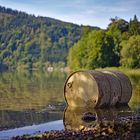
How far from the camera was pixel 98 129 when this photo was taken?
1514 centimetres

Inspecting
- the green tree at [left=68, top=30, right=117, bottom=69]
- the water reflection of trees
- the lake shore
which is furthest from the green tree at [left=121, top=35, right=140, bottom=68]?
the lake shore

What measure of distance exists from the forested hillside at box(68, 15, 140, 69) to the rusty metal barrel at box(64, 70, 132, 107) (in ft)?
253

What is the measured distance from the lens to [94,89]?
82.4 feet

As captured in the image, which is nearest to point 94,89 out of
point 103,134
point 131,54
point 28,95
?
point 103,134

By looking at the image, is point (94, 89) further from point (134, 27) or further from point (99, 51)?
point (134, 27)

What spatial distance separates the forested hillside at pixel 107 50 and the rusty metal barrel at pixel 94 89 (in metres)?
77.2

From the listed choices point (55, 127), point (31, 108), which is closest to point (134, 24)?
point (31, 108)

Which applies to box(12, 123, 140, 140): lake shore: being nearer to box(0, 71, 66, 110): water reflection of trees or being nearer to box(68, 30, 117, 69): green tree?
box(0, 71, 66, 110): water reflection of trees

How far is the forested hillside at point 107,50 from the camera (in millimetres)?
105250

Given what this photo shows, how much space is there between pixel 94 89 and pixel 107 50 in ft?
280

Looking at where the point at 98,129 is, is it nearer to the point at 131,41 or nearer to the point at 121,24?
the point at 131,41

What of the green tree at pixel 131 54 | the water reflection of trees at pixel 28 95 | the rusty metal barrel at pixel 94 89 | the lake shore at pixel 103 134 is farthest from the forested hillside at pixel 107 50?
the lake shore at pixel 103 134

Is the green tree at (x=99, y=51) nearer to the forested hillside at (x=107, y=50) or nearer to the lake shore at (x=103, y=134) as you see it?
the forested hillside at (x=107, y=50)

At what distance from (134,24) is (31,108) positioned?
10684 centimetres
